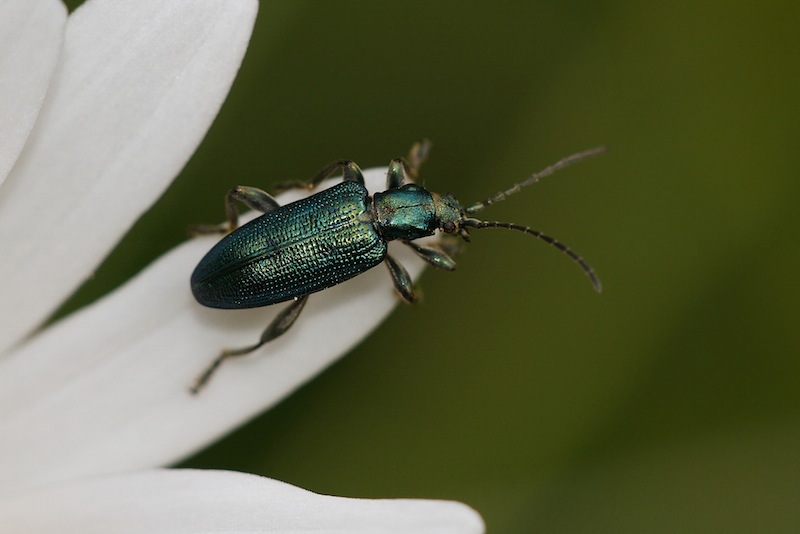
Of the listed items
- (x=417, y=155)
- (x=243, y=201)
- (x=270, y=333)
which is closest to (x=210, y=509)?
(x=270, y=333)

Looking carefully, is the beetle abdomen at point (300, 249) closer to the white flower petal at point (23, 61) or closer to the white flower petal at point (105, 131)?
the white flower petal at point (105, 131)

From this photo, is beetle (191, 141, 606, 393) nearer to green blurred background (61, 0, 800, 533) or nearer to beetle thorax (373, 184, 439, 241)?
beetle thorax (373, 184, 439, 241)

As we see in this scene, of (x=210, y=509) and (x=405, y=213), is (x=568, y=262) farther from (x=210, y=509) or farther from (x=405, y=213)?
(x=210, y=509)

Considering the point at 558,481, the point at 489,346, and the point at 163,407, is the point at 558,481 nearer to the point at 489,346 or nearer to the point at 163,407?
the point at 489,346

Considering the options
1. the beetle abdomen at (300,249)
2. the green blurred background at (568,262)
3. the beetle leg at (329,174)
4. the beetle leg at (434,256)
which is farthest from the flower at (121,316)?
the green blurred background at (568,262)

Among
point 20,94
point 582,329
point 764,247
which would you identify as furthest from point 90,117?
point 764,247

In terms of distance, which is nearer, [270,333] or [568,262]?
[270,333]
